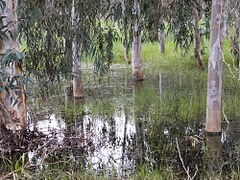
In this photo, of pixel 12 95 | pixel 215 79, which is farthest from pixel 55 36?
pixel 215 79

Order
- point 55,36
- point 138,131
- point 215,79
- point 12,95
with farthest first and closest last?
point 138,131
point 215,79
point 55,36
point 12,95

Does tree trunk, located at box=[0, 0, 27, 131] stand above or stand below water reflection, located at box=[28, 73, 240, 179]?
above

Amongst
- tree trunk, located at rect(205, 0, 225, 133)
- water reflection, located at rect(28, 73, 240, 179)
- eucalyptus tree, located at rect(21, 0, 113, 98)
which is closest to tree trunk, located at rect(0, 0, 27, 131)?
eucalyptus tree, located at rect(21, 0, 113, 98)

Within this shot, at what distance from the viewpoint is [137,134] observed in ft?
18.0

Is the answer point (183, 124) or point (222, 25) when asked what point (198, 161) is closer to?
point (183, 124)

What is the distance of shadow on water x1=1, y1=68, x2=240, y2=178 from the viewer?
14.1 feet

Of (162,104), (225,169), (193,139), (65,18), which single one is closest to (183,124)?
(193,139)

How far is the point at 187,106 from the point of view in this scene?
264 inches

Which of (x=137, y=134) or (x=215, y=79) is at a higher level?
(x=215, y=79)

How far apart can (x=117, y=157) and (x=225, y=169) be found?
1159mm

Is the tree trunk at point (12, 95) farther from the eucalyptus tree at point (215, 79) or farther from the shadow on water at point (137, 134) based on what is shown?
the eucalyptus tree at point (215, 79)

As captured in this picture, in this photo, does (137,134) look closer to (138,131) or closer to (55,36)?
(138,131)

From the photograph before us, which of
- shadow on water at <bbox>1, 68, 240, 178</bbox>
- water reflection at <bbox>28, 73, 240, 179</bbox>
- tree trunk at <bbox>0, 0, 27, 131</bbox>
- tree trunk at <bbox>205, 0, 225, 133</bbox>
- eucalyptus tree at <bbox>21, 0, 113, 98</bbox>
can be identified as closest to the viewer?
tree trunk at <bbox>0, 0, 27, 131</bbox>

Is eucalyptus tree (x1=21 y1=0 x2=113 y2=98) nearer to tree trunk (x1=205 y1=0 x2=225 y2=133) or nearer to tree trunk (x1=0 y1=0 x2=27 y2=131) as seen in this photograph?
tree trunk (x1=0 y1=0 x2=27 y2=131)
